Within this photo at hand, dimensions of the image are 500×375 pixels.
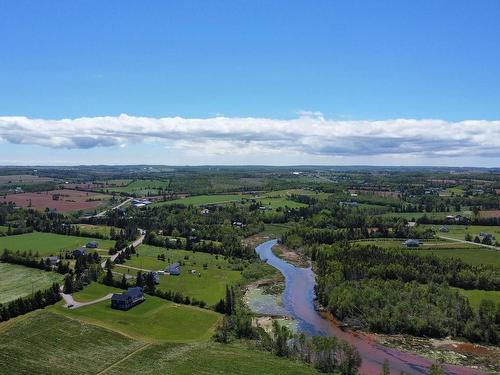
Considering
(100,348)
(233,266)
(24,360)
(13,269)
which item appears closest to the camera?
(24,360)

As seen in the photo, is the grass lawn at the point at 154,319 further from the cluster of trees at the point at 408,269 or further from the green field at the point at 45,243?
the green field at the point at 45,243

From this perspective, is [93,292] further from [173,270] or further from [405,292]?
[405,292]

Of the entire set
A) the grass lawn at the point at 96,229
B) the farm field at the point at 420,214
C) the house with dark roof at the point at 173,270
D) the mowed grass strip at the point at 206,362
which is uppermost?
the farm field at the point at 420,214

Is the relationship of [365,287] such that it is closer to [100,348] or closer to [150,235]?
[100,348]

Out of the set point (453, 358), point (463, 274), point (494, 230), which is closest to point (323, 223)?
point (494, 230)

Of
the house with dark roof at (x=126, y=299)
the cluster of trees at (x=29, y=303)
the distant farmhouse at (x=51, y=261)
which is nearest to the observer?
the cluster of trees at (x=29, y=303)

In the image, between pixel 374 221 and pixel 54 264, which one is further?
pixel 374 221

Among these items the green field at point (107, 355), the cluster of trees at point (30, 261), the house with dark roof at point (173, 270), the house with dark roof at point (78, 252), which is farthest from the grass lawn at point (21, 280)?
the house with dark roof at point (173, 270)
